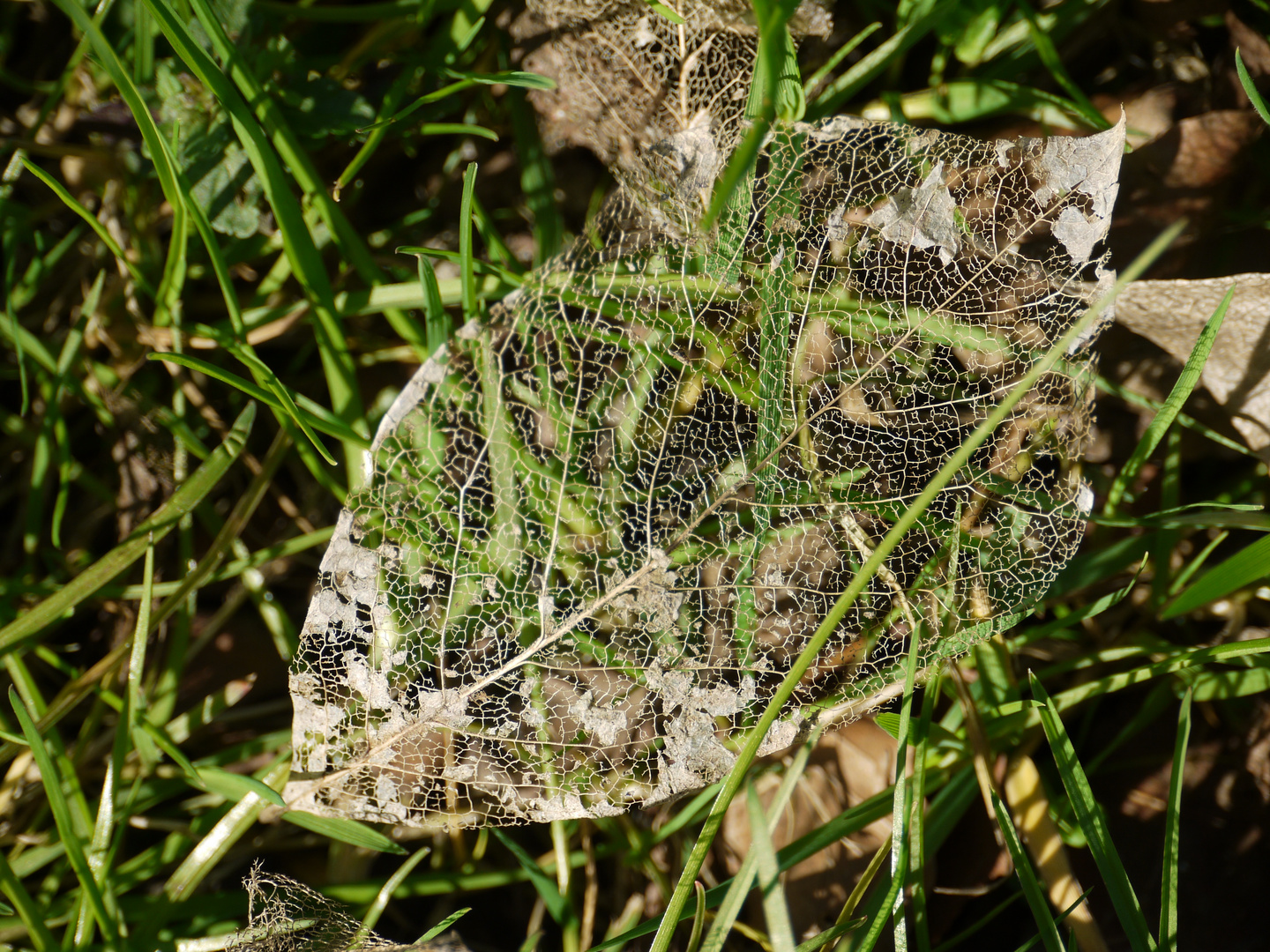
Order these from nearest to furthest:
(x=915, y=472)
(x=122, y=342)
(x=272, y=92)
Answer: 1. (x=915, y=472)
2. (x=272, y=92)
3. (x=122, y=342)

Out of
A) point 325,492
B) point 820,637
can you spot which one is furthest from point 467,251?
point 820,637

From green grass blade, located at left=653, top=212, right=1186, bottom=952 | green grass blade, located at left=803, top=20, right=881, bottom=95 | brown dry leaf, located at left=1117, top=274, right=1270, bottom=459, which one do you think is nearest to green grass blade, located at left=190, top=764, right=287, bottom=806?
green grass blade, located at left=653, top=212, right=1186, bottom=952

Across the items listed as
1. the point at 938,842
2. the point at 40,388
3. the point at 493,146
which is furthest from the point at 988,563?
the point at 40,388

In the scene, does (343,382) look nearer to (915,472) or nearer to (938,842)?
(915,472)

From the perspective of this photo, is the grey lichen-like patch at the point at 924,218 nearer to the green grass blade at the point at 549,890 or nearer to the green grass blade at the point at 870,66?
the green grass blade at the point at 870,66

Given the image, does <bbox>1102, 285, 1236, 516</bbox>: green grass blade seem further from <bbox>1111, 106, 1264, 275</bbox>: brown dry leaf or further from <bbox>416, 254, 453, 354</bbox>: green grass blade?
<bbox>416, 254, 453, 354</bbox>: green grass blade

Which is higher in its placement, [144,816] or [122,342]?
[122,342]

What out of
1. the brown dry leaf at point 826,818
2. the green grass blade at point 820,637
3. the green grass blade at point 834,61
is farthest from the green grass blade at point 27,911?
the green grass blade at point 834,61
